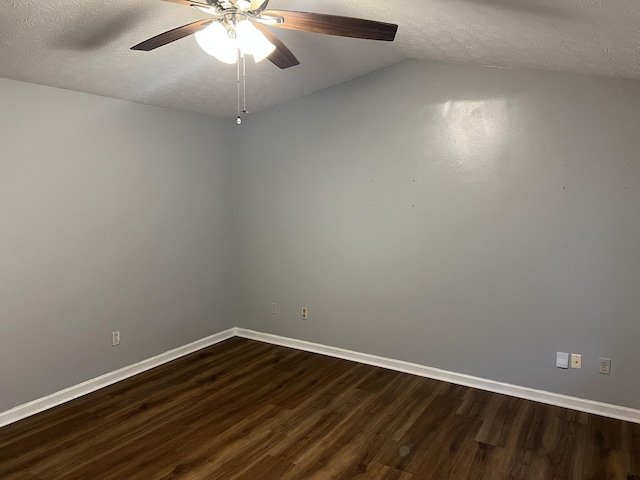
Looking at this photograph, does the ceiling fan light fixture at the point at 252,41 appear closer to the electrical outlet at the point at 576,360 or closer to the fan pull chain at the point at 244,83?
the fan pull chain at the point at 244,83

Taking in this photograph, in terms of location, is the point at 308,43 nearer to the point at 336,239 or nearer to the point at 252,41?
the point at 252,41

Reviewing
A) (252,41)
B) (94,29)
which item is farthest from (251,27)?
(94,29)

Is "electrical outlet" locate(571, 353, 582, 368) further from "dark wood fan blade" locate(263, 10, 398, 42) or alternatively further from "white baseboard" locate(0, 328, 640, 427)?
"dark wood fan blade" locate(263, 10, 398, 42)

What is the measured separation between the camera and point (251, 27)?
1947 mm

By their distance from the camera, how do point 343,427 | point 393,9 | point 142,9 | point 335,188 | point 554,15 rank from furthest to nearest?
1. point 335,188
2. point 343,427
3. point 393,9
4. point 142,9
5. point 554,15

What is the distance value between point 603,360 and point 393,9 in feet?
8.77

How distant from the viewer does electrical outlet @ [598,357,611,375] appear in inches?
119

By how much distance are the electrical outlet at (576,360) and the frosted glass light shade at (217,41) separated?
9.74 ft

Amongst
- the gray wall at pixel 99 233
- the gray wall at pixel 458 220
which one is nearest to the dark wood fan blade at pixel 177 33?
→ the gray wall at pixel 99 233

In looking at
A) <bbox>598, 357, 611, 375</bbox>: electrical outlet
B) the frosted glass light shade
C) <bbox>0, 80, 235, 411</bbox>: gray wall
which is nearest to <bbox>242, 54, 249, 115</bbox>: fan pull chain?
<bbox>0, 80, 235, 411</bbox>: gray wall

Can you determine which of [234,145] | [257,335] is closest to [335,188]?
[234,145]

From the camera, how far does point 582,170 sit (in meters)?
3.04

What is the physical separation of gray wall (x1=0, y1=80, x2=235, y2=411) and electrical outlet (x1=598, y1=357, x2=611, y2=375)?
334 cm

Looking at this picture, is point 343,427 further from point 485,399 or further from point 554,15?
point 554,15
